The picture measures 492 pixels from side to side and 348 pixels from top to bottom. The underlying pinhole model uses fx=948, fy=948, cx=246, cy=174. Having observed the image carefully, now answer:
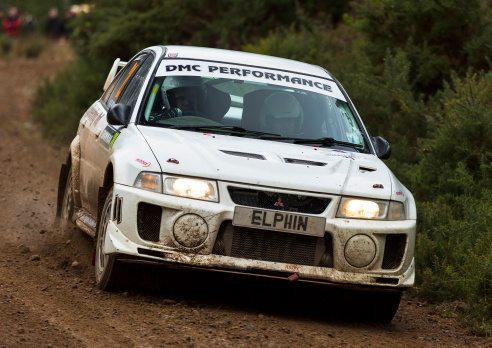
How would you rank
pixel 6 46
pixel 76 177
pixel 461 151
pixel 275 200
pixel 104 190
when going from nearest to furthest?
pixel 275 200
pixel 104 190
pixel 76 177
pixel 461 151
pixel 6 46

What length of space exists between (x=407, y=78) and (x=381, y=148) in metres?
4.85

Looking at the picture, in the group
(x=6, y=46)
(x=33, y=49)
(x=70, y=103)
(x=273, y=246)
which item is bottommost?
(x=6, y=46)

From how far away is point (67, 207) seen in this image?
8.48m

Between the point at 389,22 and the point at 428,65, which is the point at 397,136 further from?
the point at 389,22

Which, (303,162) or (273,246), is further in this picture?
(303,162)

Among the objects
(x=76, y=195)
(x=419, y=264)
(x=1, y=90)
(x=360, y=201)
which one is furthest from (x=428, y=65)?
(x=1, y=90)

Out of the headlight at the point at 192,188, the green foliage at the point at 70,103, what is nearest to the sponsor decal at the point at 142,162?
the headlight at the point at 192,188

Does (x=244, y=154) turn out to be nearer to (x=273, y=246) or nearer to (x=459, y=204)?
(x=273, y=246)

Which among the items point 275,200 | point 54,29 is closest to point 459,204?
point 275,200

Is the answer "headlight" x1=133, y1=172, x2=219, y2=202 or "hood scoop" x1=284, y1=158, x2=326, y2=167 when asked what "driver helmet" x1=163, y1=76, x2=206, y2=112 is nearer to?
"hood scoop" x1=284, y1=158, x2=326, y2=167

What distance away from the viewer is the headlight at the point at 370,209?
5.80 metres

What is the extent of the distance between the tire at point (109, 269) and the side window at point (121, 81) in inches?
66.4

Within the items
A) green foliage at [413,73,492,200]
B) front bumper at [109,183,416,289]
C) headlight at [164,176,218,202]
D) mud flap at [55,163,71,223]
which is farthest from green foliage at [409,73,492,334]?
mud flap at [55,163,71,223]

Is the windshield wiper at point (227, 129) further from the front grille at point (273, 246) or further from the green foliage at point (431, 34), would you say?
the green foliage at point (431, 34)
